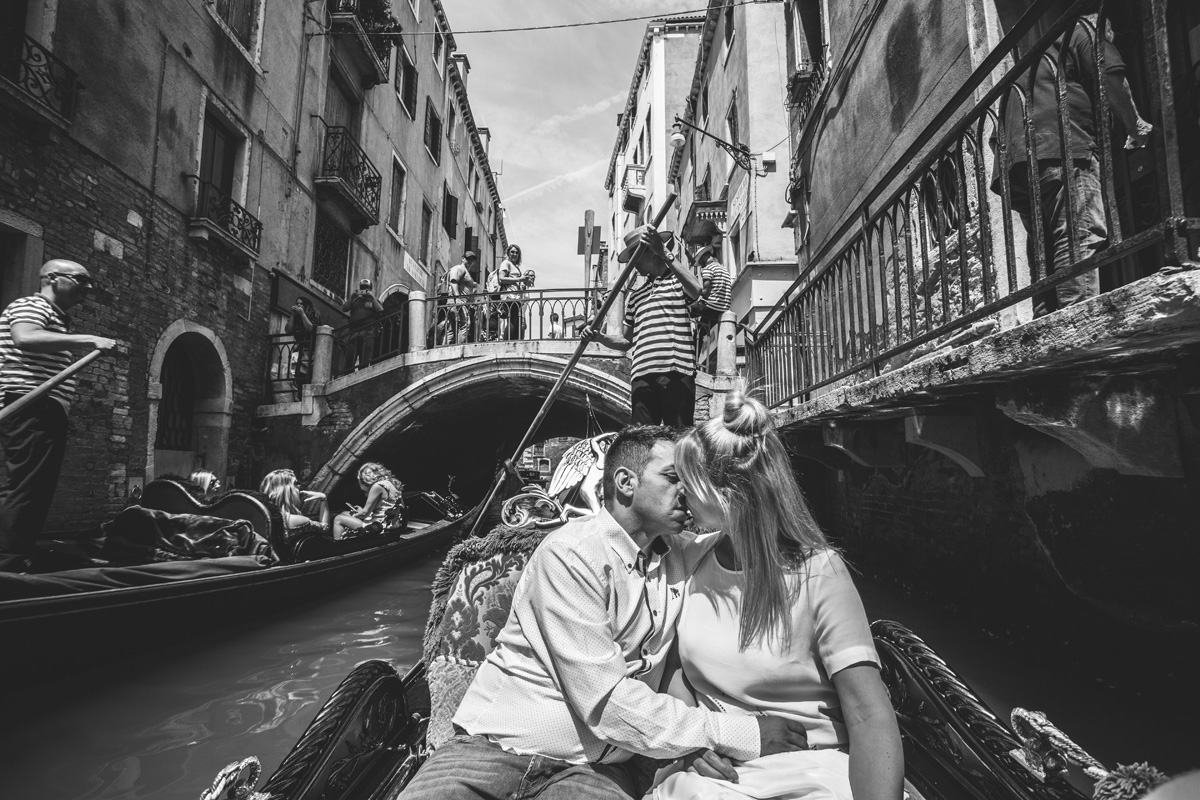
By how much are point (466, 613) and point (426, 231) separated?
14.7 m

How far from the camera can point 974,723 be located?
1505mm

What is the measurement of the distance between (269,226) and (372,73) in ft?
13.8

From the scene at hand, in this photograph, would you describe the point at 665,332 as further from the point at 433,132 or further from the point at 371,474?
the point at 433,132

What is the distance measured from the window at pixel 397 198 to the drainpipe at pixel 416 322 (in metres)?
4.47

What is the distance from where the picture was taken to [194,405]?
26.3 feet

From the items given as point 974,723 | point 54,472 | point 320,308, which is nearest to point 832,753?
point 974,723

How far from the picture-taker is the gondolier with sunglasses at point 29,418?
Result: 3.24 meters

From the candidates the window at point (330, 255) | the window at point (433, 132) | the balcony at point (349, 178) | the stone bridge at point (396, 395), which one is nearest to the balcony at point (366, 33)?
the balcony at point (349, 178)

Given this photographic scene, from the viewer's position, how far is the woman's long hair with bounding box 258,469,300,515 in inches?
229

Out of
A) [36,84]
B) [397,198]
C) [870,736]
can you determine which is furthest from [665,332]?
[397,198]

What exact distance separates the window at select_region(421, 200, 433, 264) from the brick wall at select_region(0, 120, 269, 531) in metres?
7.64

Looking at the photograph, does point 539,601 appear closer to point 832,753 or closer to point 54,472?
point 832,753

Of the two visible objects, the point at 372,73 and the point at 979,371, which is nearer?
the point at 979,371

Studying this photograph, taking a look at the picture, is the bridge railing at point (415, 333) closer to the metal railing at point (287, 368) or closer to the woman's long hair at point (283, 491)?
the metal railing at point (287, 368)
